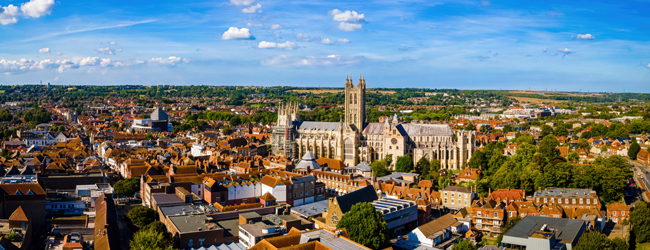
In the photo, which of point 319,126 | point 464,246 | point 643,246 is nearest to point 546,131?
point 319,126

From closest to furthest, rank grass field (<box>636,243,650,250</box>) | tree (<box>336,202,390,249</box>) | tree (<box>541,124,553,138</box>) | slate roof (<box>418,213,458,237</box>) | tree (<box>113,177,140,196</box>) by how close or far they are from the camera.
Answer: tree (<box>336,202,390,249</box>) < grass field (<box>636,243,650,250</box>) < slate roof (<box>418,213,458,237</box>) < tree (<box>113,177,140,196</box>) < tree (<box>541,124,553,138</box>)

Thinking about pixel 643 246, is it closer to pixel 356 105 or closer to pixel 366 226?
pixel 366 226

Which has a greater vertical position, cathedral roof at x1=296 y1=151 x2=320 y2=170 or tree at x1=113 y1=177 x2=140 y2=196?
cathedral roof at x1=296 y1=151 x2=320 y2=170

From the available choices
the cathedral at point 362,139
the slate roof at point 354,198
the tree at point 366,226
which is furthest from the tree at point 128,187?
the cathedral at point 362,139

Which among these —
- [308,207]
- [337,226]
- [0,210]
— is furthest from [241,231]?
[0,210]

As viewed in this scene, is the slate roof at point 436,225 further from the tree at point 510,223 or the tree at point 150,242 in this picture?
the tree at point 150,242

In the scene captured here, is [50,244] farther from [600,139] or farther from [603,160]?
[600,139]

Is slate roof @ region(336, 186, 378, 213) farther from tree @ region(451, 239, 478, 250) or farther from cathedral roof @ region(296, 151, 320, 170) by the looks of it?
cathedral roof @ region(296, 151, 320, 170)

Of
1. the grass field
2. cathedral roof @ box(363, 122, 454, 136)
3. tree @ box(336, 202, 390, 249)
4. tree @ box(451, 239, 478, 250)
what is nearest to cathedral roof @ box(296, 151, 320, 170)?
cathedral roof @ box(363, 122, 454, 136)
